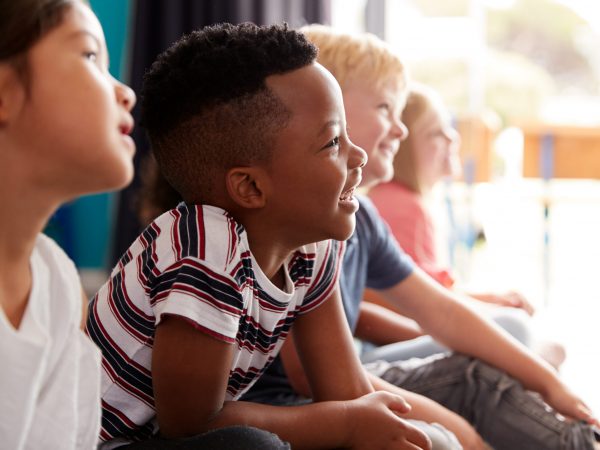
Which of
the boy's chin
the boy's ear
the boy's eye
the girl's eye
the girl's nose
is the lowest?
the boy's chin

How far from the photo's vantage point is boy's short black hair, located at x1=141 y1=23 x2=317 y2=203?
0.90 m

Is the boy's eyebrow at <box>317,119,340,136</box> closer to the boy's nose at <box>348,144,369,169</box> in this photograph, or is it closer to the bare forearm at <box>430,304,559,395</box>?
the boy's nose at <box>348,144,369,169</box>

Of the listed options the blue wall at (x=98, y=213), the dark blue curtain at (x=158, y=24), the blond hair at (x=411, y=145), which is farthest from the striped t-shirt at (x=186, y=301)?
the blue wall at (x=98, y=213)

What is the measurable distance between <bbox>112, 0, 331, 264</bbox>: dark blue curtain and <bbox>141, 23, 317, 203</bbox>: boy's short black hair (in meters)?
2.22

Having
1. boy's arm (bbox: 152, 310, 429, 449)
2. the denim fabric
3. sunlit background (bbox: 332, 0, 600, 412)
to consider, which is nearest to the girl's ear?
boy's arm (bbox: 152, 310, 429, 449)

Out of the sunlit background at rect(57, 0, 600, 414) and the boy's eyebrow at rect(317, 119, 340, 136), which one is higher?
the boy's eyebrow at rect(317, 119, 340, 136)

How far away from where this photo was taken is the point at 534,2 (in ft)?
18.2

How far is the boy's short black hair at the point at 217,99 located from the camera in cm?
90

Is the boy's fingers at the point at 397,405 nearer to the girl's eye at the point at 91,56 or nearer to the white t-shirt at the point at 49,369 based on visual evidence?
the white t-shirt at the point at 49,369

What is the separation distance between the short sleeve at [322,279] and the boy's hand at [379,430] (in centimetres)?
13

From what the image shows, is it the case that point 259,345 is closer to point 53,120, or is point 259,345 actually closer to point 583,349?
point 53,120

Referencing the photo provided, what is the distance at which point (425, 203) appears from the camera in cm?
198

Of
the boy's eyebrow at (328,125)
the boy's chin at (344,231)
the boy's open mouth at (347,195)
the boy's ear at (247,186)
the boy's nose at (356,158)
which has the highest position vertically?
the boy's eyebrow at (328,125)

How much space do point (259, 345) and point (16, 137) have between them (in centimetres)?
42
